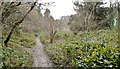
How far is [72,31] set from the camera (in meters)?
2.59

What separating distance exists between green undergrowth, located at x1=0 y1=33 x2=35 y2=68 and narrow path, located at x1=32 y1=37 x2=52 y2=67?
63mm

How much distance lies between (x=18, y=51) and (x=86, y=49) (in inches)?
38.0

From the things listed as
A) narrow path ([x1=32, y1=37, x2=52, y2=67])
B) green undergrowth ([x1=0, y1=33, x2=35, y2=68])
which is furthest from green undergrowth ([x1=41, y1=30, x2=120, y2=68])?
green undergrowth ([x1=0, y1=33, x2=35, y2=68])

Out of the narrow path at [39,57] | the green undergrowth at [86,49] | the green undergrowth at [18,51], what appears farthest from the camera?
the narrow path at [39,57]

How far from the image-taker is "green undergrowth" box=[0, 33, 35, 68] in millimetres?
2534

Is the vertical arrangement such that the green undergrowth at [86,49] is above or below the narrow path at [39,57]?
above

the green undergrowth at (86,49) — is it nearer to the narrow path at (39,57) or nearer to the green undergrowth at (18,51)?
the narrow path at (39,57)

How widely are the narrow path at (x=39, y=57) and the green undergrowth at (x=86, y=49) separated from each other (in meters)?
0.08

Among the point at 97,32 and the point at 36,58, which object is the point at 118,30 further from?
the point at 36,58

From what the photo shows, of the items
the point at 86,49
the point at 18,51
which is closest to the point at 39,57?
the point at 18,51

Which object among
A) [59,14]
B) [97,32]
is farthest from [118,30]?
[59,14]

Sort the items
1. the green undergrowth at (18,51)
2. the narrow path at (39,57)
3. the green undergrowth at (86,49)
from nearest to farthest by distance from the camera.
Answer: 1. the green undergrowth at (86,49)
2. the green undergrowth at (18,51)
3. the narrow path at (39,57)

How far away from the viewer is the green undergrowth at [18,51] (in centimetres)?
253

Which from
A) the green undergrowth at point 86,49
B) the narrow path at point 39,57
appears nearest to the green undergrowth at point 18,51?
the narrow path at point 39,57
